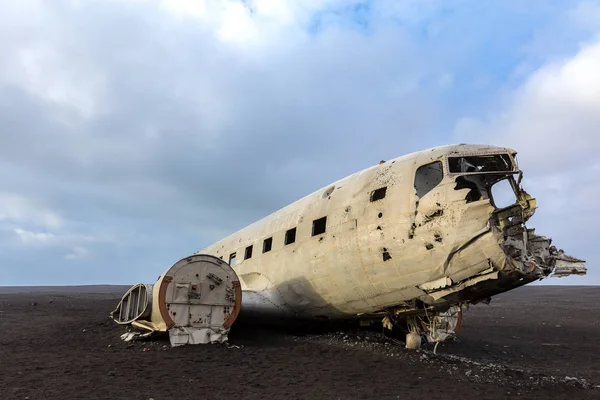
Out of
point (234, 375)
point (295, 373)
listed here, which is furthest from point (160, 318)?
point (295, 373)

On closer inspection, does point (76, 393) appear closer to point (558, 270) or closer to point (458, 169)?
point (458, 169)

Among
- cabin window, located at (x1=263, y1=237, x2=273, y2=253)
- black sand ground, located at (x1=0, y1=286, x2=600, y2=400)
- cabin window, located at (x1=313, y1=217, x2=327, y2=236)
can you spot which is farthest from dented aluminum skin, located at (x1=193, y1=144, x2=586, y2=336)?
black sand ground, located at (x1=0, y1=286, x2=600, y2=400)

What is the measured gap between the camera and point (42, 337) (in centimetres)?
1421

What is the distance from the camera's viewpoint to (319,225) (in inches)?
493

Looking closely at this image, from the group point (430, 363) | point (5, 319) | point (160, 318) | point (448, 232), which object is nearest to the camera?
point (448, 232)

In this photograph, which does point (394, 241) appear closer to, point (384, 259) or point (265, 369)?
point (384, 259)

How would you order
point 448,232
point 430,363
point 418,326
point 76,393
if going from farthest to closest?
point 418,326 < point 430,363 < point 448,232 < point 76,393

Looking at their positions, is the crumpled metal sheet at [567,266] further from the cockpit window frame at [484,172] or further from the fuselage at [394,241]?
the cockpit window frame at [484,172]

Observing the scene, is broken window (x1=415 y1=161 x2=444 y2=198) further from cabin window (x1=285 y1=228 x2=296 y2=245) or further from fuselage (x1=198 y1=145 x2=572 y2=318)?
cabin window (x1=285 y1=228 x2=296 y2=245)

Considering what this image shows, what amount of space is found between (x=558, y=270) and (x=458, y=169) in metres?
2.84

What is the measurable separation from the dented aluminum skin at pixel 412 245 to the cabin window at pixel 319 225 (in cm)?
14

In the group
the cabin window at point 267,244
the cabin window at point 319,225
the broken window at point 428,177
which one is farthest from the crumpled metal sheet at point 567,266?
the cabin window at point 267,244

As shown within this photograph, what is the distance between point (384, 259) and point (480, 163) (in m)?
3.12

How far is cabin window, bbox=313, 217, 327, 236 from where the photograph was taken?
12336mm
